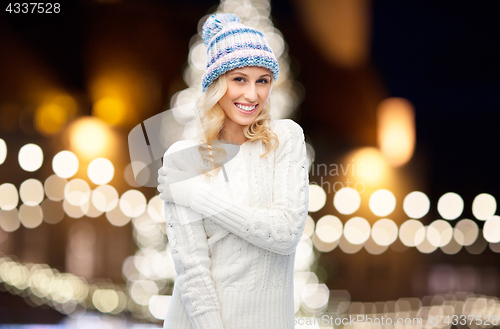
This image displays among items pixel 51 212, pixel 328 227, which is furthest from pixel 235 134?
pixel 51 212

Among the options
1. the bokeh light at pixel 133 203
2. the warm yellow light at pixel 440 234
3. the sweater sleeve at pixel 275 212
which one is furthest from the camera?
the warm yellow light at pixel 440 234

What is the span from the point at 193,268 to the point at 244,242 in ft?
0.50

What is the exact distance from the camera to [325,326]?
3.13m

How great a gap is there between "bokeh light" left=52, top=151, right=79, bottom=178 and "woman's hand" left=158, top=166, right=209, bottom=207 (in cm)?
624

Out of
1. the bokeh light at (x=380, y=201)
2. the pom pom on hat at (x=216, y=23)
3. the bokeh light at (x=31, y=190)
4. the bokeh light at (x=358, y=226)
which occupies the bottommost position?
the bokeh light at (x=358, y=226)

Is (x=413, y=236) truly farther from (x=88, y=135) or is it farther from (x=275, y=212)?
(x=275, y=212)

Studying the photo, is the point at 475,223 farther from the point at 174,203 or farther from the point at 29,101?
the point at 174,203

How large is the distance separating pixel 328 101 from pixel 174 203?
18.5 feet

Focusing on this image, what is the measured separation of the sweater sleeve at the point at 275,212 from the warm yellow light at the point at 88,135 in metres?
5.50

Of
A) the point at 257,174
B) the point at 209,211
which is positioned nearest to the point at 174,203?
the point at 209,211

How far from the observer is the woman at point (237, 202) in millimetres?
1240

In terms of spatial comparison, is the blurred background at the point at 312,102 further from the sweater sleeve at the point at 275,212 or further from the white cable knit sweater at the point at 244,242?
the sweater sleeve at the point at 275,212

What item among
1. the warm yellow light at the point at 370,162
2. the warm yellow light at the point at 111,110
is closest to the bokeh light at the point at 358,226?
the warm yellow light at the point at 370,162

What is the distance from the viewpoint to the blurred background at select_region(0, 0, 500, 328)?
182 inches
